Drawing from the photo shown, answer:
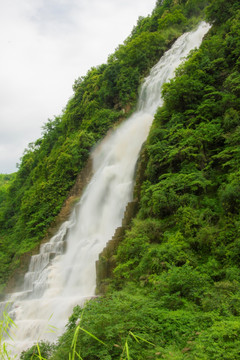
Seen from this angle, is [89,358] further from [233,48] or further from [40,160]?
[40,160]

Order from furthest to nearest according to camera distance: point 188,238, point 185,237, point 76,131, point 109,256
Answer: point 76,131, point 109,256, point 185,237, point 188,238

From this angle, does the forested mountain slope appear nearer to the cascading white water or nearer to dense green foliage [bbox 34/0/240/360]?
dense green foliage [bbox 34/0/240/360]

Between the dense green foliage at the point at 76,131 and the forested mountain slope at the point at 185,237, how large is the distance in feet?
1.95

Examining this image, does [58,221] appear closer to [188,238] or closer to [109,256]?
[109,256]

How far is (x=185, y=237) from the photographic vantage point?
8.96 metres

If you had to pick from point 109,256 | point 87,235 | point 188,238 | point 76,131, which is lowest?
point 188,238

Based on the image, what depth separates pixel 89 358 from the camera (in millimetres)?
4820

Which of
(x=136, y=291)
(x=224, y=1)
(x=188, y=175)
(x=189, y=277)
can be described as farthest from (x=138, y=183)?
(x=224, y=1)

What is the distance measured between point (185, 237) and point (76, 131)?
22789 millimetres

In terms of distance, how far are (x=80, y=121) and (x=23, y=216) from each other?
11.4m

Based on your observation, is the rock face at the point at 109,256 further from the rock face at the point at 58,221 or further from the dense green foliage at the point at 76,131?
the dense green foliage at the point at 76,131

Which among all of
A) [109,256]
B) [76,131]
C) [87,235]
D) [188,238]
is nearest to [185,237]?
[188,238]

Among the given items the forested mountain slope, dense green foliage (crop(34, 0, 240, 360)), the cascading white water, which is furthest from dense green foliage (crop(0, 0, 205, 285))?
dense green foliage (crop(34, 0, 240, 360))

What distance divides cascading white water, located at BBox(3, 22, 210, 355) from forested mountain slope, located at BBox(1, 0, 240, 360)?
272 cm
